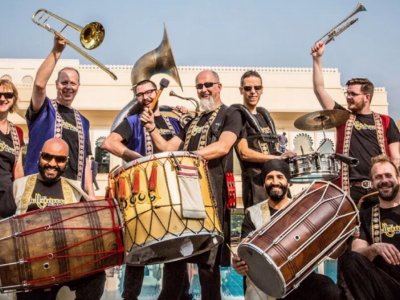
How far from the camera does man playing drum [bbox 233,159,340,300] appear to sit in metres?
3.78

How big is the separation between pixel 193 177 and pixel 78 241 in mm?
817

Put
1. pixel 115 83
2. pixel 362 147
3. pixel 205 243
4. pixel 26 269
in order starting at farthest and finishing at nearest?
pixel 115 83, pixel 362 147, pixel 205 243, pixel 26 269

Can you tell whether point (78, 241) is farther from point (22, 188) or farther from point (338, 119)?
point (338, 119)

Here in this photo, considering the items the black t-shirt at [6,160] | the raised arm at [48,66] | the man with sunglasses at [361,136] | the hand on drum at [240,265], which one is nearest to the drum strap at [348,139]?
the man with sunglasses at [361,136]

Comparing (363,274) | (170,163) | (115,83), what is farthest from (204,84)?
(115,83)

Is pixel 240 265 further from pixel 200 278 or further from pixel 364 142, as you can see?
pixel 364 142

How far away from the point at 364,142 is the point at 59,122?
7.90ft

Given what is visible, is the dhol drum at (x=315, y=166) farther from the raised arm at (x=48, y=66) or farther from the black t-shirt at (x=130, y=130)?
the raised arm at (x=48, y=66)

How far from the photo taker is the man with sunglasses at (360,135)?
15.6 ft

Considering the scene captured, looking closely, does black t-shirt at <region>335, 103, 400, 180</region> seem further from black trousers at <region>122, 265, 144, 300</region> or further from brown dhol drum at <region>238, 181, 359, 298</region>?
black trousers at <region>122, 265, 144, 300</region>

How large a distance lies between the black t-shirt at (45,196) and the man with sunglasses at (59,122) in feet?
1.89

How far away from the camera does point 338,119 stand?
486 centimetres

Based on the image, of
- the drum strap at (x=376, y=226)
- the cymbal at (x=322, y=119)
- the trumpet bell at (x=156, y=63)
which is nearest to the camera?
the drum strap at (x=376, y=226)

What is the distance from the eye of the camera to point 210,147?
423 centimetres
